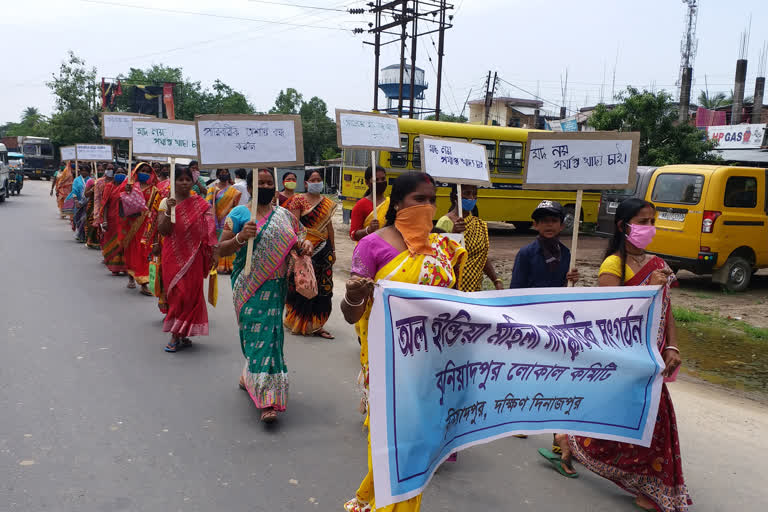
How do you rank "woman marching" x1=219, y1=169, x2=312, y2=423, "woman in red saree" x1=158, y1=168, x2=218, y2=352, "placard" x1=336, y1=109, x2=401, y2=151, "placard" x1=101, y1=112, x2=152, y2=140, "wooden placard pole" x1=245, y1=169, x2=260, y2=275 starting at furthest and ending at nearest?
"placard" x1=101, y1=112, x2=152, y2=140 → "placard" x1=336, y1=109, x2=401, y2=151 → "woman in red saree" x1=158, y1=168, x2=218, y2=352 → "woman marching" x1=219, y1=169, x2=312, y2=423 → "wooden placard pole" x1=245, y1=169, x2=260, y2=275

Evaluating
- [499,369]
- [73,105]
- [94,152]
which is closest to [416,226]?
[499,369]

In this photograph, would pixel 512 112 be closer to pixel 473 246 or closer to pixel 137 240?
pixel 137 240

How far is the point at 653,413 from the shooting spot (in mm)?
3094

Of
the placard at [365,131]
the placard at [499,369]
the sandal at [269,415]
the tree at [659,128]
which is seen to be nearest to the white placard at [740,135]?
the tree at [659,128]

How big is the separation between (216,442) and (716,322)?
6.84 m

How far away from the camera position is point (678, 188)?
10031 mm

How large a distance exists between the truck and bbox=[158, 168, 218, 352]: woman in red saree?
4126 centimetres

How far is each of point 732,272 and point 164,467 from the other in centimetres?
937

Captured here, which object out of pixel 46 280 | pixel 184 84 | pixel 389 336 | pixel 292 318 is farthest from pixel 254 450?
pixel 184 84

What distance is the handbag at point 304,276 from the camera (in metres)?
4.30

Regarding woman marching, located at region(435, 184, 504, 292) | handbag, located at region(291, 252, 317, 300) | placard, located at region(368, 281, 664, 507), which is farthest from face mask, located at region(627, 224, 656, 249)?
handbag, located at region(291, 252, 317, 300)

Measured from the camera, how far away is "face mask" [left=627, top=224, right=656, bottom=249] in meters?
3.28

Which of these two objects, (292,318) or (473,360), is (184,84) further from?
(473,360)

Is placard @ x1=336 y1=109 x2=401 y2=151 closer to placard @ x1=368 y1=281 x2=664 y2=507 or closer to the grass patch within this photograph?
placard @ x1=368 y1=281 x2=664 y2=507
